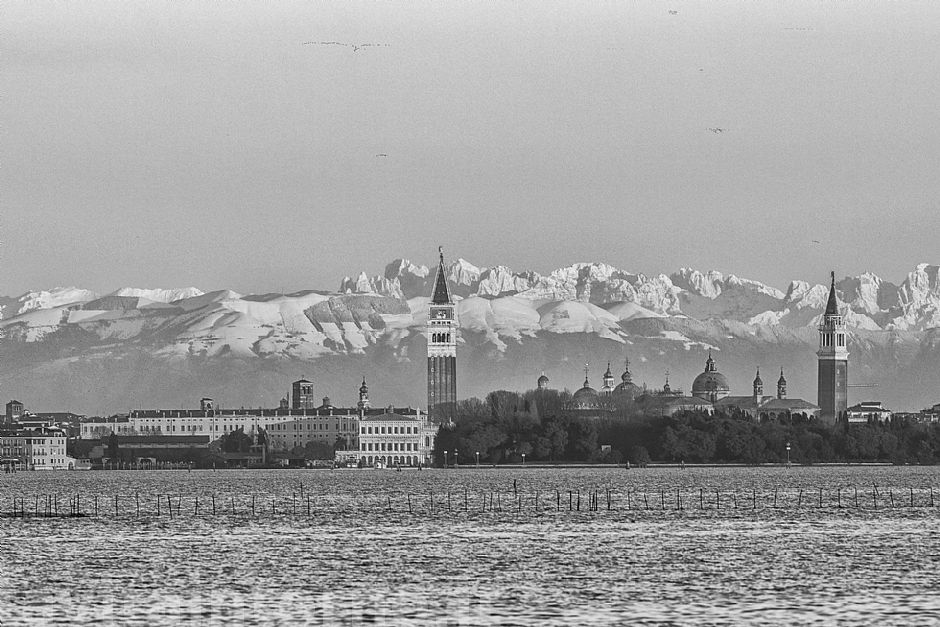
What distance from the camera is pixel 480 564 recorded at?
64.1m

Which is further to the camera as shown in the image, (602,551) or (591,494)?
(591,494)

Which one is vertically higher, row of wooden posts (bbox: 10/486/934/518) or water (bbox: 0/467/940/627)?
row of wooden posts (bbox: 10/486/934/518)

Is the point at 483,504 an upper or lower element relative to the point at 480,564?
upper

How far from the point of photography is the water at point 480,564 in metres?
51.1

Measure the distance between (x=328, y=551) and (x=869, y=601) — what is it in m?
22.1

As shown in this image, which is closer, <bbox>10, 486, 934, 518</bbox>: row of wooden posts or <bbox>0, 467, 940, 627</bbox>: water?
<bbox>0, 467, 940, 627</bbox>: water

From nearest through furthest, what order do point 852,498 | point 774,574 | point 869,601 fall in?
point 869,601 < point 774,574 < point 852,498

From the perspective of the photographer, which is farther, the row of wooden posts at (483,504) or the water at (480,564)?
the row of wooden posts at (483,504)

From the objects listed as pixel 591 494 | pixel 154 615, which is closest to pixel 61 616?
pixel 154 615

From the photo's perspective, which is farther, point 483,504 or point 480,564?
point 483,504

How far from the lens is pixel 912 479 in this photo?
16062 cm

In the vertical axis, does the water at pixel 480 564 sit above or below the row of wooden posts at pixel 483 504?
below

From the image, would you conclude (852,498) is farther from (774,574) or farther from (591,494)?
(774,574)

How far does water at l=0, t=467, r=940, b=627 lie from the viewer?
51094mm
